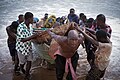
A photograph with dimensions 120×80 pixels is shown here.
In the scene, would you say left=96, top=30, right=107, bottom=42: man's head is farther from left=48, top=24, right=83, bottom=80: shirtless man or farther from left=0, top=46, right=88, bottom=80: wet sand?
left=0, top=46, right=88, bottom=80: wet sand

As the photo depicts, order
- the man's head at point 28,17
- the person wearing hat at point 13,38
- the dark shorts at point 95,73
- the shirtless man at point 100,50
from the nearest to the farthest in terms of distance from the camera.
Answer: the shirtless man at point 100,50, the dark shorts at point 95,73, the man's head at point 28,17, the person wearing hat at point 13,38

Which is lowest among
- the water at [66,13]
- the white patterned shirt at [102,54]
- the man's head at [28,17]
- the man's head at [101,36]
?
the water at [66,13]

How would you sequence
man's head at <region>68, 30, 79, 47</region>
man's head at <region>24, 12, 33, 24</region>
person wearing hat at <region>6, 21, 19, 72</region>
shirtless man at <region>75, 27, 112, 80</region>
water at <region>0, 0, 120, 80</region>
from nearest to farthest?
man's head at <region>68, 30, 79, 47</region>
shirtless man at <region>75, 27, 112, 80</region>
man's head at <region>24, 12, 33, 24</region>
person wearing hat at <region>6, 21, 19, 72</region>
water at <region>0, 0, 120, 80</region>

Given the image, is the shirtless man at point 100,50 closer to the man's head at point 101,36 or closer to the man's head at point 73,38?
the man's head at point 101,36

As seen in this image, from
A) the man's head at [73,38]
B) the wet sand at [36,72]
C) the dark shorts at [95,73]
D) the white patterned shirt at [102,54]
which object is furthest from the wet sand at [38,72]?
the man's head at [73,38]

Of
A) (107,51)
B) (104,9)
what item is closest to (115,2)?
(104,9)

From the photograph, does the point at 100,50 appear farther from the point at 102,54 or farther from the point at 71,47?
the point at 71,47

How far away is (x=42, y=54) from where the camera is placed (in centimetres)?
618

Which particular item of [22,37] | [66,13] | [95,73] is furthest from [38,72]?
[66,13]

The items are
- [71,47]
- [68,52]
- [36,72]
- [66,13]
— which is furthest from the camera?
[66,13]

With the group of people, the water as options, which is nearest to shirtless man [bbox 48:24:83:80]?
the group of people

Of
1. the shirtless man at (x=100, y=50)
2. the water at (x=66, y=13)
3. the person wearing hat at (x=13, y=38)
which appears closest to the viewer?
the shirtless man at (x=100, y=50)

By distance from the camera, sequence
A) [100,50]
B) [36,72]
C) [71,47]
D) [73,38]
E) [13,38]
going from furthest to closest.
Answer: [36,72] < [13,38] < [100,50] < [71,47] < [73,38]

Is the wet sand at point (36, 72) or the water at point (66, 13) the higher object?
the water at point (66, 13)
